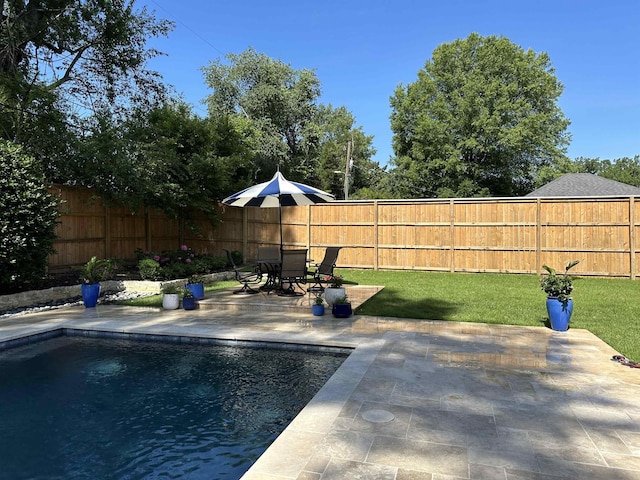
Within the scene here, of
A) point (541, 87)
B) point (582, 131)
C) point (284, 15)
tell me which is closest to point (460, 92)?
point (541, 87)

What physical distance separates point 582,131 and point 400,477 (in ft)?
106

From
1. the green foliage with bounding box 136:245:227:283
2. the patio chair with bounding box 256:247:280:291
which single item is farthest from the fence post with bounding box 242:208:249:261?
the patio chair with bounding box 256:247:280:291

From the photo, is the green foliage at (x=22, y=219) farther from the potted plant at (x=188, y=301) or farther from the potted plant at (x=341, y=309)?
the potted plant at (x=341, y=309)

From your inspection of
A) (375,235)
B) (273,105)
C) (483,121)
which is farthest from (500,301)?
(273,105)

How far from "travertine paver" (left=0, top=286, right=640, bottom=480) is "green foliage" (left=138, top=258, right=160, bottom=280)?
12.7 ft

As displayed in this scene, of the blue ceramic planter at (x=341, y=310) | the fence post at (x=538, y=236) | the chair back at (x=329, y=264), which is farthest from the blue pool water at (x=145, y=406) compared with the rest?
the fence post at (x=538, y=236)

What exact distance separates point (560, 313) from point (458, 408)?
134 inches

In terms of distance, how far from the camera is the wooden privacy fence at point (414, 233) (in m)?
11.2

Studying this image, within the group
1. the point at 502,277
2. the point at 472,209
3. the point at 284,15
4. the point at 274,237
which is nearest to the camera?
the point at 502,277

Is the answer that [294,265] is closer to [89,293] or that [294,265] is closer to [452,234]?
[89,293]

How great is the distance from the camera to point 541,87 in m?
27.2

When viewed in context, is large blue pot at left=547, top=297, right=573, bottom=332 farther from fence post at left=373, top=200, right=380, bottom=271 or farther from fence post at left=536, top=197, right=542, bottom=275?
fence post at left=373, top=200, right=380, bottom=271

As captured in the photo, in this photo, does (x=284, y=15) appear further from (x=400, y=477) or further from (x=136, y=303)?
(x=400, y=477)

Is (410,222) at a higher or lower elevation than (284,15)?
lower
